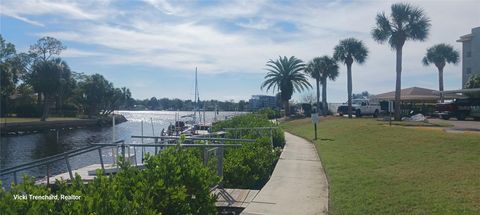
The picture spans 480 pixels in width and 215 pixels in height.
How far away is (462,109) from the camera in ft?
113

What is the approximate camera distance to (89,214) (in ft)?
13.3

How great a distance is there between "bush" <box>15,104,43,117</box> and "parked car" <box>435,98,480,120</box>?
62.1 metres

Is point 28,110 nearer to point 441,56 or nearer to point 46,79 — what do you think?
point 46,79

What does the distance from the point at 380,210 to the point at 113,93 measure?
110 m

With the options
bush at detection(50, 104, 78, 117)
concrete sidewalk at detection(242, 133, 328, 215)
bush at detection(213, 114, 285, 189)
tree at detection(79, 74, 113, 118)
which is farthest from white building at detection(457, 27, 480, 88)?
tree at detection(79, 74, 113, 118)

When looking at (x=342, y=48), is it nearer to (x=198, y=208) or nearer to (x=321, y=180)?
(x=321, y=180)

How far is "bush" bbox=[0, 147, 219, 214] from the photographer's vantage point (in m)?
4.08

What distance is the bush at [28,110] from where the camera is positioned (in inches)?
2886

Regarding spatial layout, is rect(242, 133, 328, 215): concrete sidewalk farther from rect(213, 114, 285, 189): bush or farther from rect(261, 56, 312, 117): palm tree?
rect(261, 56, 312, 117): palm tree

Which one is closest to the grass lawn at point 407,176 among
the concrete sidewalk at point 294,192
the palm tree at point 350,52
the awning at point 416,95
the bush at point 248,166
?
the concrete sidewalk at point 294,192

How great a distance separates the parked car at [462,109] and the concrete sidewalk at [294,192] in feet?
79.2

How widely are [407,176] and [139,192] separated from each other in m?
7.30

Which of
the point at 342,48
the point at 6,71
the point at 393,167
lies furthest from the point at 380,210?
the point at 6,71

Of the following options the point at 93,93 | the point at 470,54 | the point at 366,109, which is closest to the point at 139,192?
the point at 366,109
